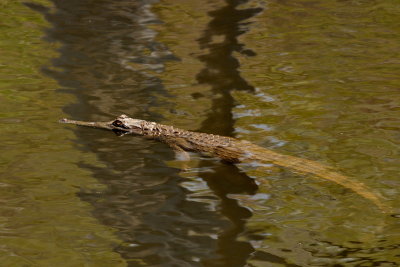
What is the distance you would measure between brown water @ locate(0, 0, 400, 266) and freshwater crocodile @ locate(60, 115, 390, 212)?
96 mm

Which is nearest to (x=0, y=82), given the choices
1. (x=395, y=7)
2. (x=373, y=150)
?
(x=373, y=150)

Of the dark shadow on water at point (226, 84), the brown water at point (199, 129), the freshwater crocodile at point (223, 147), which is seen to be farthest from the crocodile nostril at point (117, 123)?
the dark shadow on water at point (226, 84)

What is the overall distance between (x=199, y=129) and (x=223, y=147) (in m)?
0.92

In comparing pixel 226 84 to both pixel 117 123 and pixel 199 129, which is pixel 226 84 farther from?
pixel 117 123

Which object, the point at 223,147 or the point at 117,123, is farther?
the point at 117,123

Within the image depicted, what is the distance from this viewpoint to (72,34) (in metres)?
11.6

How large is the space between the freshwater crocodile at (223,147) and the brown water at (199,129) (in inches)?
3.8

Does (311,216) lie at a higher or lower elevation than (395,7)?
lower

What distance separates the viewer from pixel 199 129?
25.3 ft

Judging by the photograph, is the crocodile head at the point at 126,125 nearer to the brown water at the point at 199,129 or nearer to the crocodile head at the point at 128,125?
the crocodile head at the point at 128,125

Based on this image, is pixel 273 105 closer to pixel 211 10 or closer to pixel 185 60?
pixel 185 60

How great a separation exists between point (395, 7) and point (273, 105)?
18.9ft

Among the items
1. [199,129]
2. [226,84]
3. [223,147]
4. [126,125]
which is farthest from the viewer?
[226,84]

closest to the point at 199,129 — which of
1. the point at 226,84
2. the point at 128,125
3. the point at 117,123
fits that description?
the point at 128,125
